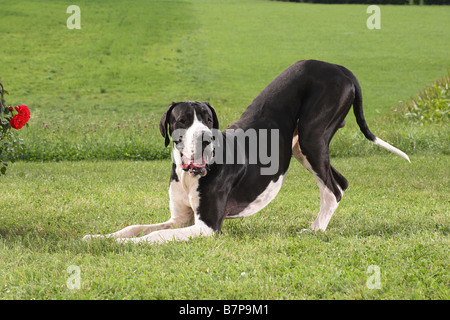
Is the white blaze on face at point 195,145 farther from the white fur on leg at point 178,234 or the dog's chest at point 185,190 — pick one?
the white fur on leg at point 178,234

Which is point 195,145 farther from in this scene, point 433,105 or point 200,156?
point 433,105

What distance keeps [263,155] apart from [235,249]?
1027mm

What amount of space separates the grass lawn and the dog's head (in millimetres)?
645

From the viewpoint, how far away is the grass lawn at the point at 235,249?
352 cm

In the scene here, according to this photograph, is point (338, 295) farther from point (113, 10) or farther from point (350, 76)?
point (113, 10)

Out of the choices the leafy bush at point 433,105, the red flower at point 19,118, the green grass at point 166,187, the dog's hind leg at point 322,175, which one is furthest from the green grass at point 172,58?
the dog's hind leg at point 322,175

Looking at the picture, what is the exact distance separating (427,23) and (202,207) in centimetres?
3395

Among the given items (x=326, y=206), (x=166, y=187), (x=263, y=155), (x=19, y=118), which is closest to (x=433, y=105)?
(x=166, y=187)

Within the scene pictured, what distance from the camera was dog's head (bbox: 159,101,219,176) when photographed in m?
4.20

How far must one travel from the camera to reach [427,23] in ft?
113

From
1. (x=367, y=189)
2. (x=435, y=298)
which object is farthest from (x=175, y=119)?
(x=367, y=189)

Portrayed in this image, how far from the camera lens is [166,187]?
7496 mm

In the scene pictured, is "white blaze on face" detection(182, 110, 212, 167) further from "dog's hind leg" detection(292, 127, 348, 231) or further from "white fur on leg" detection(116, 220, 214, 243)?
"dog's hind leg" detection(292, 127, 348, 231)

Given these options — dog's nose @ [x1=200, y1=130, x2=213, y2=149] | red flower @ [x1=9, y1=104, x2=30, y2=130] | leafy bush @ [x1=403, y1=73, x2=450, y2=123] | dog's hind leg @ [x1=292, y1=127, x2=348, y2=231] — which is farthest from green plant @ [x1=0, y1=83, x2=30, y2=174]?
leafy bush @ [x1=403, y1=73, x2=450, y2=123]
